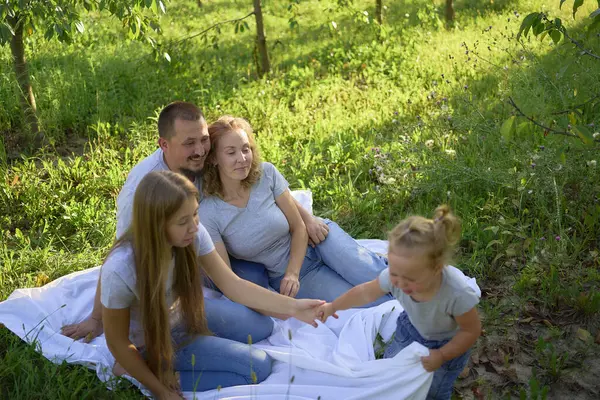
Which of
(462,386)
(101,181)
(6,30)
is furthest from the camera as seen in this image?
(101,181)

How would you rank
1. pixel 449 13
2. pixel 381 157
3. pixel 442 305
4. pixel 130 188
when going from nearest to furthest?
pixel 442 305 → pixel 130 188 → pixel 381 157 → pixel 449 13

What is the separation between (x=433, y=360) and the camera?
109 inches

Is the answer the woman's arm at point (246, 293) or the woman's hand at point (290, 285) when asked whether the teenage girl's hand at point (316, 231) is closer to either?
the woman's hand at point (290, 285)

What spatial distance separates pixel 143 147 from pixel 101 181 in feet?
2.06

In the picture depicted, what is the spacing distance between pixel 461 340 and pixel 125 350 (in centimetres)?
Result: 149

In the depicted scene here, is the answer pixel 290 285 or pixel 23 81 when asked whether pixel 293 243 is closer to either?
pixel 290 285

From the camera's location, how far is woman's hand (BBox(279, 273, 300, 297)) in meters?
3.73

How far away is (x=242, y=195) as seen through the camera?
3.84 meters

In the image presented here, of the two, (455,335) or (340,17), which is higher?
(340,17)

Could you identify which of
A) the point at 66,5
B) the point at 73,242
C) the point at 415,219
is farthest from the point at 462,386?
the point at 66,5

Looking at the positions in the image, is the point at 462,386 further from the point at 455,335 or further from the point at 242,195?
the point at 242,195

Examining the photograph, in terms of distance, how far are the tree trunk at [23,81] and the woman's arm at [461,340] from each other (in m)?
4.66

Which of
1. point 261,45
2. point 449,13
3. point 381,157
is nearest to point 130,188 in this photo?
point 381,157

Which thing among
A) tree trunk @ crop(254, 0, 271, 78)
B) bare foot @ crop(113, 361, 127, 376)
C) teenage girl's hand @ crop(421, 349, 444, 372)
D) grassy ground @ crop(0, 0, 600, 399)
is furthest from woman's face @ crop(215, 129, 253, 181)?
tree trunk @ crop(254, 0, 271, 78)
